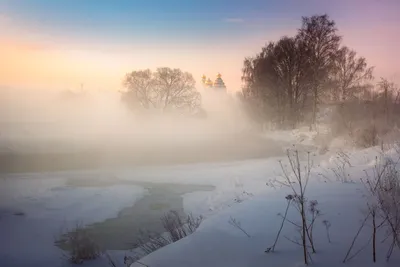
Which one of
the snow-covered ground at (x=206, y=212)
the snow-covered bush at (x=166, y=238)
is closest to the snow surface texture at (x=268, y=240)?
the snow-covered ground at (x=206, y=212)

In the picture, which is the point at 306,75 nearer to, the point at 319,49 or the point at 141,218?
the point at 319,49

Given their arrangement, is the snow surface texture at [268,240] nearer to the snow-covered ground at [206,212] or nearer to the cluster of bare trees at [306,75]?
the snow-covered ground at [206,212]

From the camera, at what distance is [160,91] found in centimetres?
3822

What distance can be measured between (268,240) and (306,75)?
2379cm

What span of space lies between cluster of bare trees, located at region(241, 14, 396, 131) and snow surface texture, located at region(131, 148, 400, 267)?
814 inches

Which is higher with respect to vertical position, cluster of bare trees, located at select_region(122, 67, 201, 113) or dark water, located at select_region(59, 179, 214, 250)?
cluster of bare trees, located at select_region(122, 67, 201, 113)

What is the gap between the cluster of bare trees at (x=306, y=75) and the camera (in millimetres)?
25000

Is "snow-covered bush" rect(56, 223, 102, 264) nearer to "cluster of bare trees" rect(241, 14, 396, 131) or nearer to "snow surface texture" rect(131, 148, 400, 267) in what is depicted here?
"snow surface texture" rect(131, 148, 400, 267)

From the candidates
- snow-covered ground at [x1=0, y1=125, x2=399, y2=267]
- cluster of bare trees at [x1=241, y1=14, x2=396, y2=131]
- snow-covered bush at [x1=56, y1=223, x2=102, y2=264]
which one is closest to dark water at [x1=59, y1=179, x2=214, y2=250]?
snow-covered bush at [x1=56, y1=223, x2=102, y2=264]

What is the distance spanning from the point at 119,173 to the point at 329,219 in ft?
31.6

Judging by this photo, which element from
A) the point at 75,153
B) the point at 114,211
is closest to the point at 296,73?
the point at 75,153

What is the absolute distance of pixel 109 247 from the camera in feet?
18.8

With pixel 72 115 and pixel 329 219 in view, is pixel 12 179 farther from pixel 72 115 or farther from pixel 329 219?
pixel 72 115

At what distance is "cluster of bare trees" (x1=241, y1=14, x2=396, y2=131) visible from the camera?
984 inches
